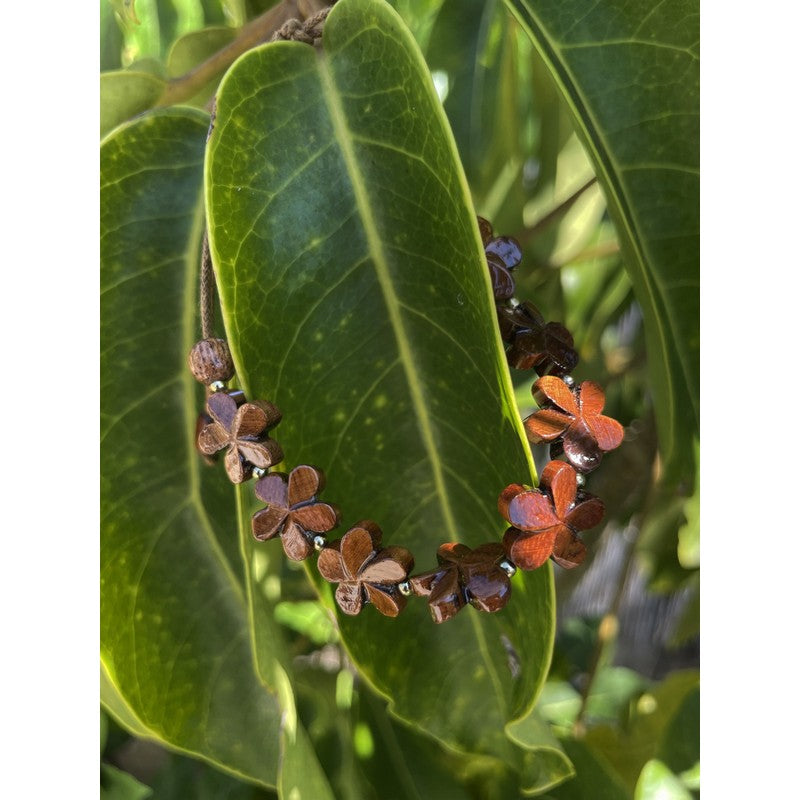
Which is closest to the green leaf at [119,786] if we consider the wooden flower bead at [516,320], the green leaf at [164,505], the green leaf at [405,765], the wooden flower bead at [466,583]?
the green leaf at [164,505]

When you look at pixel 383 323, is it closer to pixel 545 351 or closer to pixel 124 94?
pixel 545 351

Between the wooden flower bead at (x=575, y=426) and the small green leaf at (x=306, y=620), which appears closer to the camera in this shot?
the wooden flower bead at (x=575, y=426)

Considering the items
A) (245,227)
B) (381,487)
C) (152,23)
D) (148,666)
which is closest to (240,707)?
(148,666)

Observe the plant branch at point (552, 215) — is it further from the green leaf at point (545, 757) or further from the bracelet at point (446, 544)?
the green leaf at point (545, 757)

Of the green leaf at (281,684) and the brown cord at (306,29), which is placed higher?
the brown cord at (306,29)

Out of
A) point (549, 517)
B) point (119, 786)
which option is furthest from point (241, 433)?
point (119, 786)

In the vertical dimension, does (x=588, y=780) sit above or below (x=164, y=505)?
below
